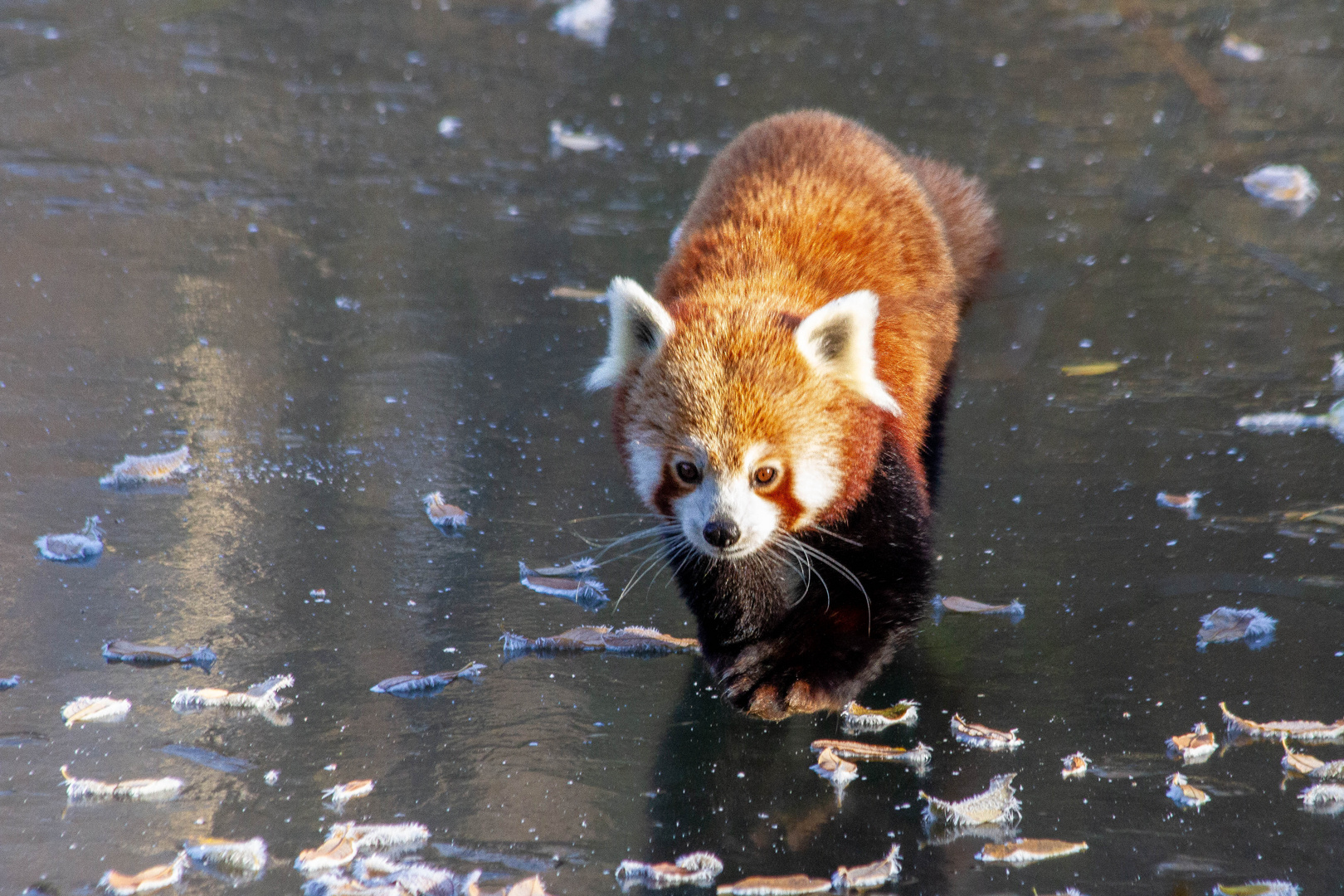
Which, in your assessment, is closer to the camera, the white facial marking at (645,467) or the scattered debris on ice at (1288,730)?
the scattered debris on ice at (1288,730)

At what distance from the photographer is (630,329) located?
3.33 metres

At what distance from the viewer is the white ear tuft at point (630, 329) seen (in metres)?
3.22

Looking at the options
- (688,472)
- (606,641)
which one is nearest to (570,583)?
(606,641)

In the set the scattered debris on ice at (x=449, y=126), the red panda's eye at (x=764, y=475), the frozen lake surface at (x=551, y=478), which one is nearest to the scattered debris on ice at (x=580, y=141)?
the frozen lake surface at (x=551, y=478)

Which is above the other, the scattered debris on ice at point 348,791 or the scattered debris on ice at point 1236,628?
the scattered debris on ice at point 1236,628

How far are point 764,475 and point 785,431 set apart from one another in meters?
0.13

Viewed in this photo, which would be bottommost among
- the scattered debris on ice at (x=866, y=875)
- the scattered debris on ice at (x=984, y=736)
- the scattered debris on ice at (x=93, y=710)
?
the scattered debris on ice at (x=93, y=710)

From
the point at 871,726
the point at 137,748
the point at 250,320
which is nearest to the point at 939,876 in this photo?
the point at 871,726

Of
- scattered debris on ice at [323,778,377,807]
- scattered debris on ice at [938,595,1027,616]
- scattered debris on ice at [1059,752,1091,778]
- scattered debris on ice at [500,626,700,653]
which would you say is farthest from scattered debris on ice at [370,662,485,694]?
scattered debris on ice at [1059,752,1091,778]

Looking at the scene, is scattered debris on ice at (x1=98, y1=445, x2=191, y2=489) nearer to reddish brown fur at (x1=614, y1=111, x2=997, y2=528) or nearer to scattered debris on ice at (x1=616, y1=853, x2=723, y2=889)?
reddish brown fur at (x1=614, y1=111, x2=997, y2=528)

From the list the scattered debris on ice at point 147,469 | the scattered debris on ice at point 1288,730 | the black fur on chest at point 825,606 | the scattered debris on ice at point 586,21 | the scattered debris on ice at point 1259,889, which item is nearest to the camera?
the scattered debris on ice at point 1259,889

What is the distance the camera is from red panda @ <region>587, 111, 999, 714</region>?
3072mm

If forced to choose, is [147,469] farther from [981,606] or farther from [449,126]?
[449,126]

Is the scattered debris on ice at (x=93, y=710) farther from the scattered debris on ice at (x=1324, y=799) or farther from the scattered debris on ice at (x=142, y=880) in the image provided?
the scattered debris on ice at (x=1324, y=799)
